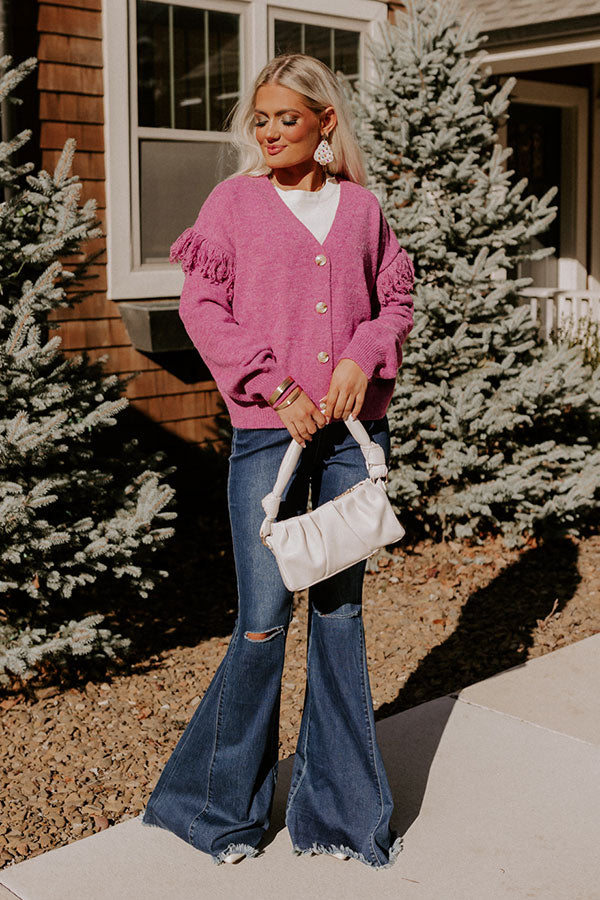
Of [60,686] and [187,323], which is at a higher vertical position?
[187,323]

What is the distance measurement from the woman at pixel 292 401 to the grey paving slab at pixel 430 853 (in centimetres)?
8

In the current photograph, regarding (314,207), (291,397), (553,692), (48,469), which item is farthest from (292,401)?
(553,692)

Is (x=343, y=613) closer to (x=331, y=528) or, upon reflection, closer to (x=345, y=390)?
(x=331, y=528)

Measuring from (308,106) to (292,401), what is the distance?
2.32 feet

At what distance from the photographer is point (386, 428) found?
2721 mm

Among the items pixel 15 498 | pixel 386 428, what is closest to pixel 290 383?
pixel 386 428

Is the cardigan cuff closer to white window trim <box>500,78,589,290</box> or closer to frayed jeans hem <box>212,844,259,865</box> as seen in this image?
frayed jeans hem <box>212,844,259,865</box>

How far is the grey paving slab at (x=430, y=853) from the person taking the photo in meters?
2.61

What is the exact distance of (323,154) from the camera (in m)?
2.56

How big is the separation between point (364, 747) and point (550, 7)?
20.7 ft

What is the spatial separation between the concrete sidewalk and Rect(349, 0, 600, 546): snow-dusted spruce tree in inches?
80.0

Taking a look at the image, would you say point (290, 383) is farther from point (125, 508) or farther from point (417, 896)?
point (125, 508)

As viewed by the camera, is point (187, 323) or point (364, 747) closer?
point (187, 323)

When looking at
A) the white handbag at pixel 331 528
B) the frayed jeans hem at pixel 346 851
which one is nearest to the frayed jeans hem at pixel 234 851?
the frayed jeans hem at pixel 346 851
